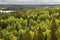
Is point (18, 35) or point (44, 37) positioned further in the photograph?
point (18, 35)

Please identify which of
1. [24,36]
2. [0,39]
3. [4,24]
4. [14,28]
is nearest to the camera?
[0,39]

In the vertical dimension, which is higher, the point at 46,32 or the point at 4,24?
the point at 46,32

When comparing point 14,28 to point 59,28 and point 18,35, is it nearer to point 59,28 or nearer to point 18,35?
point 18,35

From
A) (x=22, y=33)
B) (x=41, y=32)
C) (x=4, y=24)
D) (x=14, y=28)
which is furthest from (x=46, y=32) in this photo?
(x=4, y=24)

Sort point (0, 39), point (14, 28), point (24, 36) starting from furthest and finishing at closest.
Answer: point (14, 28) → point (24, 36) → point (0, 39)

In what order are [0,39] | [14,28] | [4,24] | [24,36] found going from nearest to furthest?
[0,39], [24,36], [14,28], [4,24]

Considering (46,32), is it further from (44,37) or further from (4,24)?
(4,24)

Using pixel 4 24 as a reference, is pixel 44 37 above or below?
above

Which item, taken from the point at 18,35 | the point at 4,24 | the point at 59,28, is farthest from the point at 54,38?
the point at 4,24

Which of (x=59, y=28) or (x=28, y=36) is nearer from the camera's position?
(x=28, y=36)
